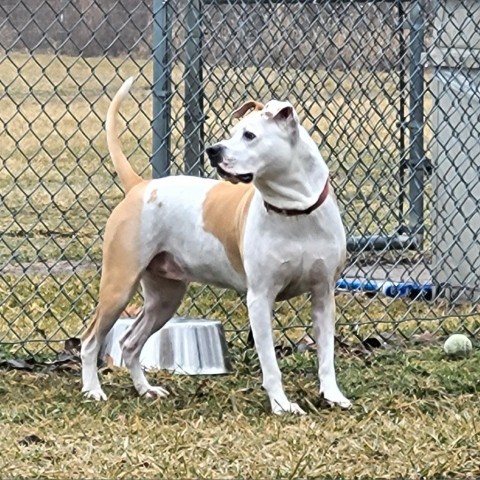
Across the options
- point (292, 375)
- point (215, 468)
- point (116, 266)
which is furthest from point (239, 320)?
point (215, 468)

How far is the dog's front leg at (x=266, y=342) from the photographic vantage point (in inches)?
194

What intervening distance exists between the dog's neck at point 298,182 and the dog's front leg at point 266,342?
1.11 feet

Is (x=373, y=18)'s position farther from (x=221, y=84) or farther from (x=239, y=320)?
(x=239, y=320)

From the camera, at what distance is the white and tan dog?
4883 millimetres

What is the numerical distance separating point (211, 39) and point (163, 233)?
2.78 m

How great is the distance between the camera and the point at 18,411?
16.2 feet

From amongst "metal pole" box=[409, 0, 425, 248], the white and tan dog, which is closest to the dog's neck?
the white and tan dog

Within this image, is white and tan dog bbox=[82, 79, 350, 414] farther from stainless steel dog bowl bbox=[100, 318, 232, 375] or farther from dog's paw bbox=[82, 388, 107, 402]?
stainless steel dog bowl bbox=[100, 318, 232, 375]

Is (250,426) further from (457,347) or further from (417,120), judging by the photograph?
(417,120)

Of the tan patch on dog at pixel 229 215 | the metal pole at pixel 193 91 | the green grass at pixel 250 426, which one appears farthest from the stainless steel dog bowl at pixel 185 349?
the metal pole at pixel 193 91

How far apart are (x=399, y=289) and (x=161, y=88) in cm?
183

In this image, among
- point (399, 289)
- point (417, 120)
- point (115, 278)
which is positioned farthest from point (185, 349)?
point (417, 120)

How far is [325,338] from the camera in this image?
508cm

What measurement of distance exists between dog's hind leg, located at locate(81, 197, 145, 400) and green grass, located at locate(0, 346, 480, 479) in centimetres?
11
